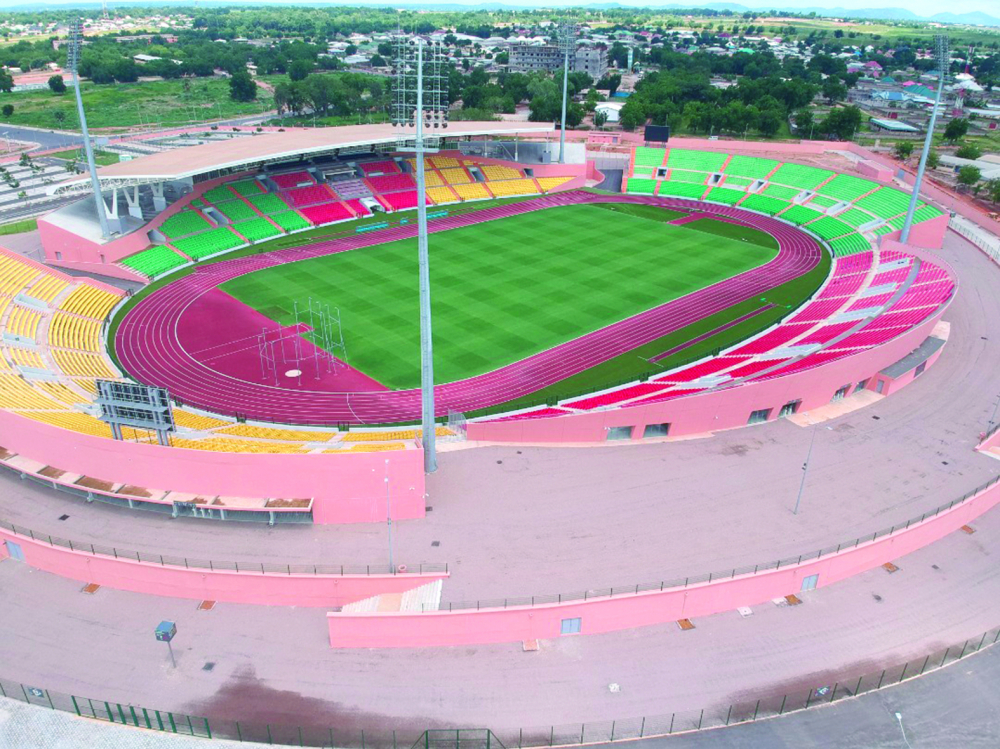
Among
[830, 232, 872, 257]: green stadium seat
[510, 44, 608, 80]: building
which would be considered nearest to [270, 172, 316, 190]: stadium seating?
[830, 232, 872, 257]: green stadium seat

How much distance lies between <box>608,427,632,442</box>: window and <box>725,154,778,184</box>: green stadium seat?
59160 millimetres

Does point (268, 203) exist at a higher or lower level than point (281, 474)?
lower

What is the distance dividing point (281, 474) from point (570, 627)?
11.7 meters

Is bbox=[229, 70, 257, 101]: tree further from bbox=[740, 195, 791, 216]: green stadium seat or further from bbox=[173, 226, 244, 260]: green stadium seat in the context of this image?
bbox=[740, 195, 791, 216]: green stadium seat

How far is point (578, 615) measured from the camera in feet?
80.2

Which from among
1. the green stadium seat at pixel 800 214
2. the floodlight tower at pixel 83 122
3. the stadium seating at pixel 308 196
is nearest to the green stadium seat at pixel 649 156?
the green stadium seat at pixel 800 214

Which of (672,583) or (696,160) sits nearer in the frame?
(672,583)

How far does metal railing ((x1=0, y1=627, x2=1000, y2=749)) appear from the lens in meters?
21.3

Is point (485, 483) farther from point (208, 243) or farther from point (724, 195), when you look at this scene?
point (724, 195)

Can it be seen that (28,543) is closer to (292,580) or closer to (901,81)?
(292,580)

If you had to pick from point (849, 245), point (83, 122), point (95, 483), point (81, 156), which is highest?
point (83, 122)

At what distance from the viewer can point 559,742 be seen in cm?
2139

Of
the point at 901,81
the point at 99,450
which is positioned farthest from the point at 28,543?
Answer: the point at 901,81

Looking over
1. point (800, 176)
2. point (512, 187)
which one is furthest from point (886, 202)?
point (512, 187)
